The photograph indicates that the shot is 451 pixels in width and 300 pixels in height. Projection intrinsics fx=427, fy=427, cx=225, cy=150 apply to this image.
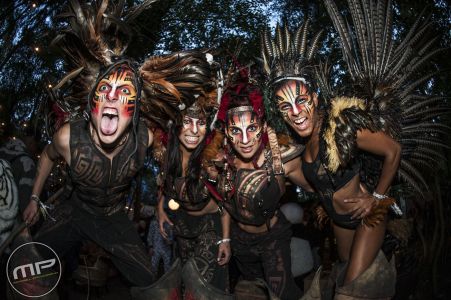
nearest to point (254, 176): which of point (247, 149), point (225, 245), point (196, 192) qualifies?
point (247, 149)

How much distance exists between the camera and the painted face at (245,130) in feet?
11.9

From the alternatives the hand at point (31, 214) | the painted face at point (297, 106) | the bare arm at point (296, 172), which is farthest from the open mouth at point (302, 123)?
the hand at point (31, 214)

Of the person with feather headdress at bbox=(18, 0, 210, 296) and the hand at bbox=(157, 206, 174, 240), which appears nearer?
the person with feather headdress at bbox=(18, 0, 210, 296)

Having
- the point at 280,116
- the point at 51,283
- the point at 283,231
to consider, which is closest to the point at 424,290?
the point at 283,231

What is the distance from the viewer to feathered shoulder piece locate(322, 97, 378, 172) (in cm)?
309

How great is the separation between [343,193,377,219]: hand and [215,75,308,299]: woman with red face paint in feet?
2.11

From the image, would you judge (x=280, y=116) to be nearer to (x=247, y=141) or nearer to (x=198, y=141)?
(x=247, y=141)

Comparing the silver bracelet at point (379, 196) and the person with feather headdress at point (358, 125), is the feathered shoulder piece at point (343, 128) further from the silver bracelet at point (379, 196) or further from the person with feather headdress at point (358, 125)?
the silver bracelet at point (379, 196)

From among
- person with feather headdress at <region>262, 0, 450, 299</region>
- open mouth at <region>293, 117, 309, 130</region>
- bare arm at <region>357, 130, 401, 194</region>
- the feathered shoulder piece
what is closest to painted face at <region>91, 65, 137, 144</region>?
person with feather headdress at <region>262, 0, 450, 299</region>

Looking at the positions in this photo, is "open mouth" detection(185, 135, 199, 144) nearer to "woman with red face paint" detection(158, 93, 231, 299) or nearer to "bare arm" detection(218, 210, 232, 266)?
"woman with red face paint" detection(158, 93, 231, 299)

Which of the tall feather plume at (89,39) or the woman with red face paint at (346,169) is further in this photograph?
the tall feather plume at (89,39)

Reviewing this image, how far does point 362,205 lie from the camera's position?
322cm

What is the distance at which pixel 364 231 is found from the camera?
327cm

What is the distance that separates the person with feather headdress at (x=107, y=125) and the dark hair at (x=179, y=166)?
285 mm
